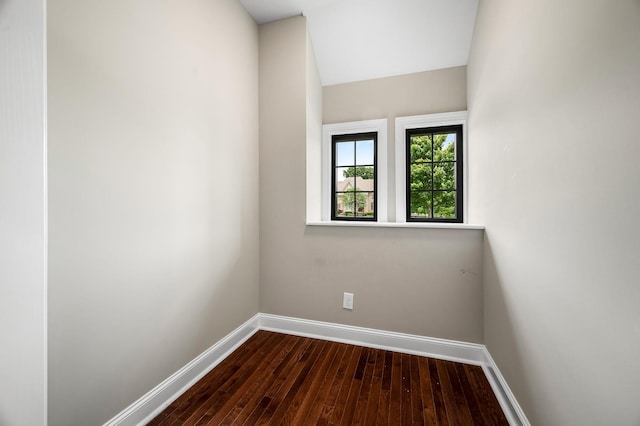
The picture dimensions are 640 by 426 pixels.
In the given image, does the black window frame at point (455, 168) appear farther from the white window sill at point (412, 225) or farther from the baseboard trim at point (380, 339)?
the baseboard trim at point (380, 339)

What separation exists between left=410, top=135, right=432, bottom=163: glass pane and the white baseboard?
58.7 inches

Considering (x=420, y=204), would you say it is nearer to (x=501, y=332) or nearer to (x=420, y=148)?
(x=420, y=148)

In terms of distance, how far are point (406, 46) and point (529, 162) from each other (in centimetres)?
154

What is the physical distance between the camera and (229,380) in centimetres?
155

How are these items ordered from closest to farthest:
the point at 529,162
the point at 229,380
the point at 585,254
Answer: the point at 585,254
the point at 529,162
the point at 229,380

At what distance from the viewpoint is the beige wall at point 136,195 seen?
0.95m

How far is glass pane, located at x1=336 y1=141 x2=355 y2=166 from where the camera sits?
254cm

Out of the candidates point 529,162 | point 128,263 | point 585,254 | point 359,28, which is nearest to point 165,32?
point 128,263

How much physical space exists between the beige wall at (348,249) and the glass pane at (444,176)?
1.58 feet

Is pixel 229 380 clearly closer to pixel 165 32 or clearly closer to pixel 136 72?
pixel 136 72

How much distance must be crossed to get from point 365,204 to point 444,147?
86 cm

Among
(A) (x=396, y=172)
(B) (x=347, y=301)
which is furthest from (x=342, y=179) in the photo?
(B) (x=347, y=301)

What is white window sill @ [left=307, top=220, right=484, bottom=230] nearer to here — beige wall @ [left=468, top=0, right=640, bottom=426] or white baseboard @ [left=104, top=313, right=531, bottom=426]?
beige wall @ [left=468, top=0, right=640, bottom=426]

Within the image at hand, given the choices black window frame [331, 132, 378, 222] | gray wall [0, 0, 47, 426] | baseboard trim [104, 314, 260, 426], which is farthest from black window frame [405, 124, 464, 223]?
gray wall [0, 0, 47, 426]
